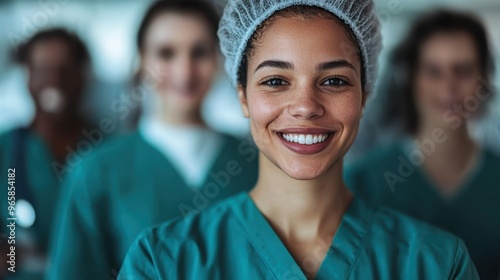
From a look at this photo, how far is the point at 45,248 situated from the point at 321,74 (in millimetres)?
1242

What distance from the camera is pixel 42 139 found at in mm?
2334

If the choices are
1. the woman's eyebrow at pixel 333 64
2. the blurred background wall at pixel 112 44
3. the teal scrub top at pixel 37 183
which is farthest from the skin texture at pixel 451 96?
the teal scrub top at pixel 37 183

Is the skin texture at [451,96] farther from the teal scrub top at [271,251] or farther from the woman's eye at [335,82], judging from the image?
the woman's eye at [335,82]

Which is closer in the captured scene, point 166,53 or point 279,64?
point 279,64

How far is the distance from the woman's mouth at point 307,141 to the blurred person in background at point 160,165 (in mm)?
642

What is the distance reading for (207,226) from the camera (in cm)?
128

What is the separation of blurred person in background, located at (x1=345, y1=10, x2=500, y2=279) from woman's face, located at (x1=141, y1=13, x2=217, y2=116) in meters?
0.51

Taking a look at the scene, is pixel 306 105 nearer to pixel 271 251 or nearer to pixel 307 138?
pixel 307 138

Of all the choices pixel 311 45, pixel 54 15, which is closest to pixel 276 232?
pixel 311 45

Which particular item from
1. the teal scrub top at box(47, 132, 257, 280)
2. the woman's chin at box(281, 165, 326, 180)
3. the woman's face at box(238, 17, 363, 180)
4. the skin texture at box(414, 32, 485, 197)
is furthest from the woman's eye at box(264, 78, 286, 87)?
the skin texture at box(414, 32, 485, 197)

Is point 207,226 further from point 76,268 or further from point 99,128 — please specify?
point 99,128

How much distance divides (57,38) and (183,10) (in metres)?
0.65

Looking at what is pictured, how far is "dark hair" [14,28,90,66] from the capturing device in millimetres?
2383

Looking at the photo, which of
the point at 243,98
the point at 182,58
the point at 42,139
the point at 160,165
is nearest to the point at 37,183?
the point at 42,139
